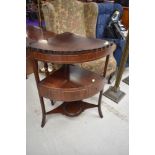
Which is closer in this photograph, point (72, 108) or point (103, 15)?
point (72, 108)

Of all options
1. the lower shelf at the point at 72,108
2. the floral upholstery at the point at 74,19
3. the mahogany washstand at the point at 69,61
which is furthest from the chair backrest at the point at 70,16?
the lower shelf at the point at 72,108

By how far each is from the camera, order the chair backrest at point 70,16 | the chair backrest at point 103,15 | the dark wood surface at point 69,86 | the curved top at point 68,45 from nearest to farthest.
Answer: the curved top at point 68,45
the dark wood surface at point 69,86
the chair backrest at point 70,16
the chair backrest at point 103,15

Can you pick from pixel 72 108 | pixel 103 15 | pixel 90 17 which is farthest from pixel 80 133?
pixel 103 15

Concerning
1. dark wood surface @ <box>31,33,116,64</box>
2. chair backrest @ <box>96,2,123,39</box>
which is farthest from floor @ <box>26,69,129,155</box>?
chair backrest @ <box>96,2,123,39</box>

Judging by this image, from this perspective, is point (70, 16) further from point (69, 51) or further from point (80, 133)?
point (80, 133)

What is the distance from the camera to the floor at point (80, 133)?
1287mm

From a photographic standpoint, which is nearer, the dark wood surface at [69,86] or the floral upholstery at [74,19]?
the dark wood surface at [69,86]

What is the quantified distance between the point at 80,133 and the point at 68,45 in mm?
850

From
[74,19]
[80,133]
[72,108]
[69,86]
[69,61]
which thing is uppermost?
[74,19]

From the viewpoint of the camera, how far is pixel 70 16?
1880 mm

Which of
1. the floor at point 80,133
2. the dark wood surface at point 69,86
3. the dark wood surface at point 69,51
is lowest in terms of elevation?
the floor at point 80,133

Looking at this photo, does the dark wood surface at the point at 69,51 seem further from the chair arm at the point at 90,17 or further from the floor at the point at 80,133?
the chair arm at the point at 90,17

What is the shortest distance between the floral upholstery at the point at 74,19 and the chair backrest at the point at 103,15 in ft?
0.55
